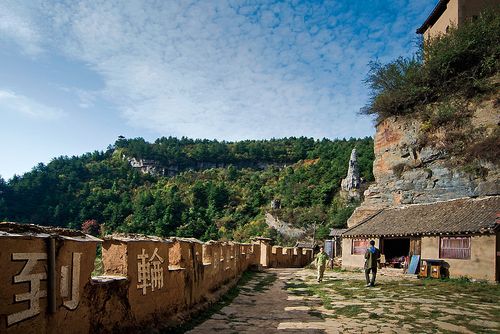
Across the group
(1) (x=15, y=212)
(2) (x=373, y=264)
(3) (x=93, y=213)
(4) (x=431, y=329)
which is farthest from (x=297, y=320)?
(1) (x=15, y=212)

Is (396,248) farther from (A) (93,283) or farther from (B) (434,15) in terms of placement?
(A) (93,283)

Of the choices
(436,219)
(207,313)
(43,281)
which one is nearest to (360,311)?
(207,313)

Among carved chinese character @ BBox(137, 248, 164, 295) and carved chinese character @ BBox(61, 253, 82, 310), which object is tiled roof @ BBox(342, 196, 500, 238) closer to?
carved chinese character @ BBox(137, 248, 164, 295)

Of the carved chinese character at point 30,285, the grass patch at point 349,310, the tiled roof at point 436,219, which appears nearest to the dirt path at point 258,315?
the grass patch at point 349,310

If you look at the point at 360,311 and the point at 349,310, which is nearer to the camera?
the point at 360,311

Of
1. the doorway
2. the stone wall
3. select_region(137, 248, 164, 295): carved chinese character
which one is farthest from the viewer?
the doorway

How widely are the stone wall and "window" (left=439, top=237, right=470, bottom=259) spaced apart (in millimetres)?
12921

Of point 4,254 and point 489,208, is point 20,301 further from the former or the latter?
point 489,208

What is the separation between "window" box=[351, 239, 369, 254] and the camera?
24366mm

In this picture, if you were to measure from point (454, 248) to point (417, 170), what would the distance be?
9283mm

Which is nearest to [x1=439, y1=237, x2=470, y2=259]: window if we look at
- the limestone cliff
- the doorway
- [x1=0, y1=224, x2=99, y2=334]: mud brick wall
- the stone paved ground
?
the stone paved ground

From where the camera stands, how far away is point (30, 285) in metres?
3.65

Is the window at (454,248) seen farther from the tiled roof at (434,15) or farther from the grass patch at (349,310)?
the tiled roof at (434,15)

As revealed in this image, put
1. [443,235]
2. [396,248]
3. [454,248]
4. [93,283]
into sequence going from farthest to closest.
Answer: [396,248] → [443,235] → [454,248] → [93,283]
